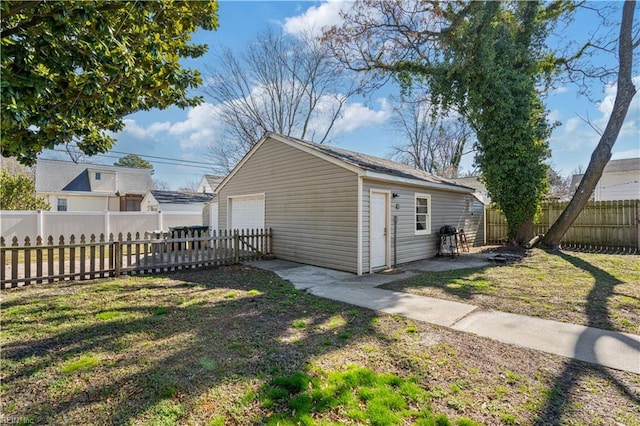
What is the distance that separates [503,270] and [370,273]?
3553 mm

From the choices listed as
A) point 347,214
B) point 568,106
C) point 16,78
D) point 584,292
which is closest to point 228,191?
point 347,214

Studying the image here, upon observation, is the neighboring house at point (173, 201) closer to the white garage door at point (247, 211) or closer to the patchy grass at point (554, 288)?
the white garage door at point (247, 211)

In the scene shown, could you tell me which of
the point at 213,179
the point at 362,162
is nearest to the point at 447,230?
the point at 362,162

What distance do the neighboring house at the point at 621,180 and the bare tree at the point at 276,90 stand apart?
22765 mm

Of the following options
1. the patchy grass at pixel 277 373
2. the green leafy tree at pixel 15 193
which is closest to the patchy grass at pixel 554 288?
the patchy grass at pixel 277 373

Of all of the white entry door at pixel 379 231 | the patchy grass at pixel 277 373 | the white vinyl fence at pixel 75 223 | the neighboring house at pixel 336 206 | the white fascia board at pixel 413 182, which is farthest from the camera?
the white vinyl fence at pixel 75 223

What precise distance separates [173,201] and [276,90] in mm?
10574

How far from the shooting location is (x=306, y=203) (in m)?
9.25

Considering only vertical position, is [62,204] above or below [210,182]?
below

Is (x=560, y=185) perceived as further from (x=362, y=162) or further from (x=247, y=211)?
(x=247, y=211)

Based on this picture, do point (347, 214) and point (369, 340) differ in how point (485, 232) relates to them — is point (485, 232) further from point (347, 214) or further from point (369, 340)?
point (369, 340)

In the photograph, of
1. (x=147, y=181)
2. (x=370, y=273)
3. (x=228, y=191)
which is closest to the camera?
(x=370, y=273)

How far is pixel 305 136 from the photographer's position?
23688 millimetres

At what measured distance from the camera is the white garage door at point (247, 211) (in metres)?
11.2
